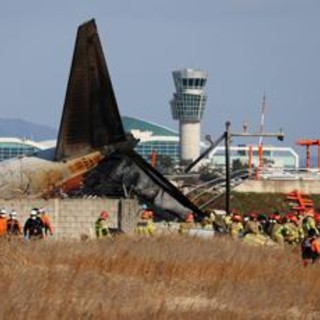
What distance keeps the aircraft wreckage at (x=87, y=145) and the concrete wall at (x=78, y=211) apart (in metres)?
3.46

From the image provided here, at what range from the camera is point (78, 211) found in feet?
132

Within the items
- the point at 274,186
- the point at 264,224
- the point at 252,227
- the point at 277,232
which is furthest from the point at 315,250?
the point at 274,186

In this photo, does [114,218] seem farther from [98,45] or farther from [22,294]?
[22,294]

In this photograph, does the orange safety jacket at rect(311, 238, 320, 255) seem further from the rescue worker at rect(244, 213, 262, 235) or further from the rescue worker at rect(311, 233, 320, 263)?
the rescue worker at rect(244, 213, 262, 235)

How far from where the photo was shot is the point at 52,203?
40.2 m

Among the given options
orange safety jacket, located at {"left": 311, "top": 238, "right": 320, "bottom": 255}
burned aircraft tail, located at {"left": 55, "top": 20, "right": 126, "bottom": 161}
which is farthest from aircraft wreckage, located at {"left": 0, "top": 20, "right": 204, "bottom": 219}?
orange safety jacket, located at {"left": 311, "top": 238, "right": 320, "bottom": 255}

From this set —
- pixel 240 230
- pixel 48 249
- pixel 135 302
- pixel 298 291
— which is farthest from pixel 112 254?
pixel 240 230

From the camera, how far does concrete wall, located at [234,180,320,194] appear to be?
81.0 meters

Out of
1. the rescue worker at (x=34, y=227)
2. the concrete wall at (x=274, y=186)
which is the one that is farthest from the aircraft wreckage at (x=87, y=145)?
the concrete wall at (x=274, y=186)

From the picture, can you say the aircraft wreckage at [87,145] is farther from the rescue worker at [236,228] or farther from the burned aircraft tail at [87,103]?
the rescue worker at [236,228]

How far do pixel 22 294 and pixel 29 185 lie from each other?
2830 centimetres

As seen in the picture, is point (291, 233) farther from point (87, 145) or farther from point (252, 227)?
point (87, 145)

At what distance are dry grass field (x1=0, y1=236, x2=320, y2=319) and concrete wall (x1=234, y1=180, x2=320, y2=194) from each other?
53.6 meters

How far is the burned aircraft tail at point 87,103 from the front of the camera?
4469 cm
